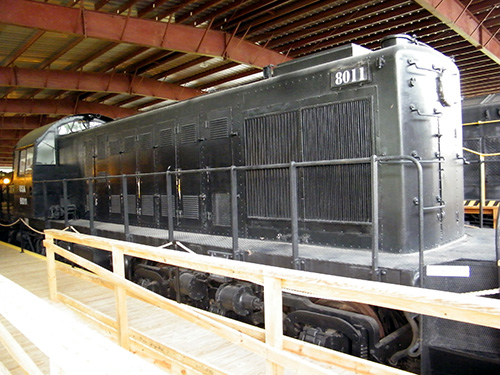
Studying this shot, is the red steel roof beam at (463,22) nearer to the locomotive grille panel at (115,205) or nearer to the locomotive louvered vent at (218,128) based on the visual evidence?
the locomotive louvered vent at (218,128)

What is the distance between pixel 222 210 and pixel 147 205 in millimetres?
1910

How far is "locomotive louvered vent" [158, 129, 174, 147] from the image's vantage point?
6.00m

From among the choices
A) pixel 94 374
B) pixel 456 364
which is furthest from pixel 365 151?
pixel 94 374

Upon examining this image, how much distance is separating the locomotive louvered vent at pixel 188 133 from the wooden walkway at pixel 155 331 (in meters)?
2.28

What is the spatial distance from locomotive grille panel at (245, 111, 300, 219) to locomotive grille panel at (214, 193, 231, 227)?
46 cm

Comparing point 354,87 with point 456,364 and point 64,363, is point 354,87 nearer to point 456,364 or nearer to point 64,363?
point 456,364

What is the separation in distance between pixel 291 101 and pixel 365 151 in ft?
3.39

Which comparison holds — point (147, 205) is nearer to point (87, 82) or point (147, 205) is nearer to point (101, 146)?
point (101, 146)

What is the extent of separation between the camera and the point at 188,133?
5.69 m

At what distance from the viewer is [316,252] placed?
12.1 feet

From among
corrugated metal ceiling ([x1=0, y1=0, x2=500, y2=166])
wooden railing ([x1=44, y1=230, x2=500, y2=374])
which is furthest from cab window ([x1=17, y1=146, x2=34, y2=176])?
wooden railing ([x1=44, y1=230, x2=500, y2=374])

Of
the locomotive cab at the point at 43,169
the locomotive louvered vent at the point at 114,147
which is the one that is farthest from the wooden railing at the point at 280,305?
the locomotive cab at the point at 43,169

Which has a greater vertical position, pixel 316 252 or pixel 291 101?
pixel 291 101

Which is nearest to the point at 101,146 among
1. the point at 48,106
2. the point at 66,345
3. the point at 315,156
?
the point at 315,156
